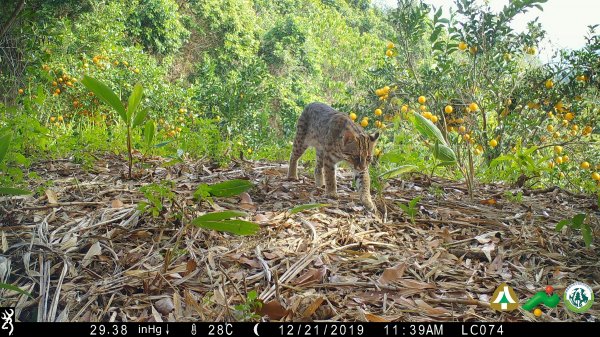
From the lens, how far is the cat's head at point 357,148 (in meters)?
4.59

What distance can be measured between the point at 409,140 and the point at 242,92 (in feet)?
13.0

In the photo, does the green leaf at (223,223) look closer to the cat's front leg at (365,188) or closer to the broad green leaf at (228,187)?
the broad green leaf at (228,187)

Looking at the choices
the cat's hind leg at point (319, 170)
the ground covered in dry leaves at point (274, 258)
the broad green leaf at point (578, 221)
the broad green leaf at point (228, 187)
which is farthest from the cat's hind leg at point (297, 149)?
the broad green leaf at point (578, 221)

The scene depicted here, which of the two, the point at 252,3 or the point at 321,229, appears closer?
the point at 321,229

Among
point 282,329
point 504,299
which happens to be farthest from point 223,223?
point 504,299

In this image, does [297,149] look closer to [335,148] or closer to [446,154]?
[335,148]

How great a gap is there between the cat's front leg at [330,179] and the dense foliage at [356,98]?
16.2 inches

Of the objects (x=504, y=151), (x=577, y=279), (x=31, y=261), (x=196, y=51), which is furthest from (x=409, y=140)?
(x=196, y=51)

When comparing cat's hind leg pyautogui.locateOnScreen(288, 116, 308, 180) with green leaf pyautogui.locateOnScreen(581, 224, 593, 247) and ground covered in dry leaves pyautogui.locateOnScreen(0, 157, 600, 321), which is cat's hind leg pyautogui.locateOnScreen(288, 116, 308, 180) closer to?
ground covered in dry leaves pyautogui.locateOnScreen(0, 157, 600, 321)

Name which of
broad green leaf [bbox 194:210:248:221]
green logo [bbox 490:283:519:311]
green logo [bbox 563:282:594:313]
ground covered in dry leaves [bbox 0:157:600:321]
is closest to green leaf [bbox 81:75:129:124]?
ground covered in dry leaves [bbox 0:157:600:321]

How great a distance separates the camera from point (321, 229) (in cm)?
321

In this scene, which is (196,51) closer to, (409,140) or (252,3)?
(252,3)

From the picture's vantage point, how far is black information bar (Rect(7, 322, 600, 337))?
6.84ft

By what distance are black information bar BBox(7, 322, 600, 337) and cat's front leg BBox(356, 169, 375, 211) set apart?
4.99ft
